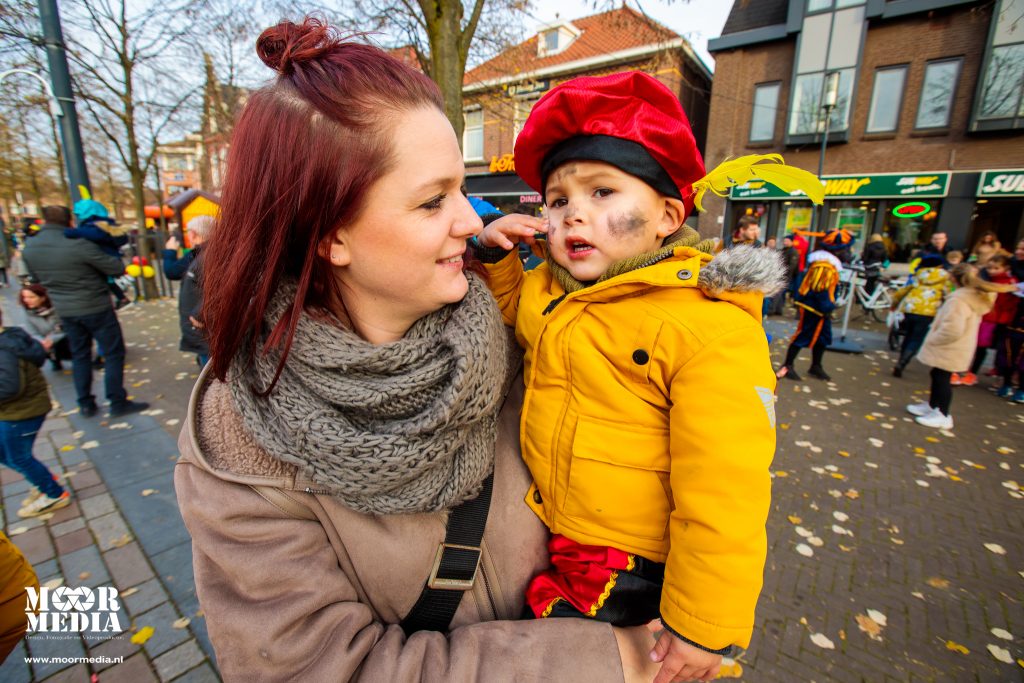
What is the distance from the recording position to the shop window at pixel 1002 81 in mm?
13188

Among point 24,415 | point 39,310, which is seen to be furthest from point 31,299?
point 24,415

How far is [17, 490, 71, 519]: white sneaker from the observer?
12.0ft

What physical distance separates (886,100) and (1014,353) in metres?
12.2

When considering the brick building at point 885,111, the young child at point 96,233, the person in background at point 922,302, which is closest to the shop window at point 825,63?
the brick building at point 885,111

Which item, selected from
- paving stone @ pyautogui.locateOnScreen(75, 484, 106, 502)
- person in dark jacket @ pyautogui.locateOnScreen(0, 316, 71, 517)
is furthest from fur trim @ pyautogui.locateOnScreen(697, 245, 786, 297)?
paving stone @ pyautogui.locateOnScreen(75, 484, 106, 502)

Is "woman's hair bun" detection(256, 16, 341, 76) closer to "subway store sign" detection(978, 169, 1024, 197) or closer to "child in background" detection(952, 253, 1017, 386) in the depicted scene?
"child in background" detection(952, 253, 1017, 386)

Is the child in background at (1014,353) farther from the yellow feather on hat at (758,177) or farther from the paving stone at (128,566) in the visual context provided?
the paving stone at (128,566)

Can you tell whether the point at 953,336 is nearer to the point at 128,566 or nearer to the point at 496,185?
the point at 128,566

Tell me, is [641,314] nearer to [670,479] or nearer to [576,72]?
[670,479]

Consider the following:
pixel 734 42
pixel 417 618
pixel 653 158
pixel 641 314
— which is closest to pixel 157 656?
pixel 417 618

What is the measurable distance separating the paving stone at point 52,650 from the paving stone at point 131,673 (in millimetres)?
244

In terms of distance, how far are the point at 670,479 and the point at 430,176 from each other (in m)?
1.01

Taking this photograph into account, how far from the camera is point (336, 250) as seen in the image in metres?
1.17

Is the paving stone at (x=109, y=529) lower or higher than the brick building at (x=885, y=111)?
lower
